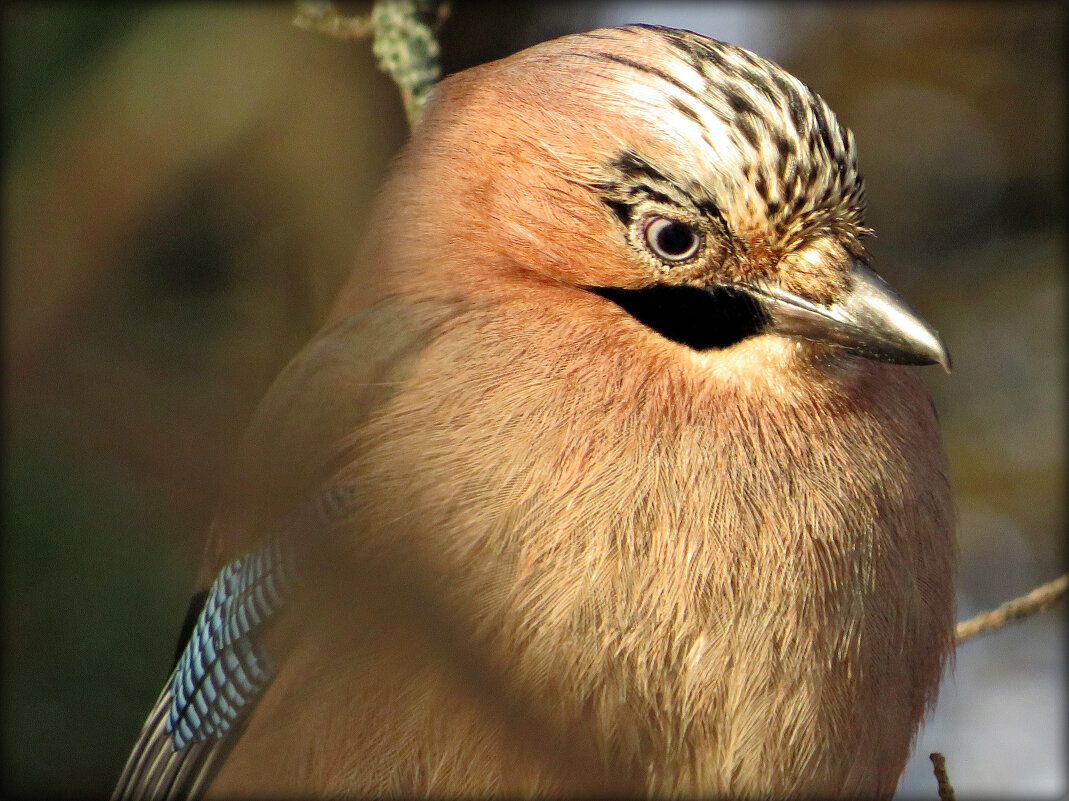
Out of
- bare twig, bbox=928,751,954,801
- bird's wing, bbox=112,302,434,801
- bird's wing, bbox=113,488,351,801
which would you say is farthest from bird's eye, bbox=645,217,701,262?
bare twig, bbox=928,751,954,801

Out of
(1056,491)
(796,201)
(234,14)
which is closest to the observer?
(796,201)

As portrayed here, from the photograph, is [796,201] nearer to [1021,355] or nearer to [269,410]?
[269,410]

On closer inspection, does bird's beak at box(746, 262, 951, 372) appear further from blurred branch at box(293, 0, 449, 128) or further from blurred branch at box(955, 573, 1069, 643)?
blurred branch at box(293, 0, 449, 128)

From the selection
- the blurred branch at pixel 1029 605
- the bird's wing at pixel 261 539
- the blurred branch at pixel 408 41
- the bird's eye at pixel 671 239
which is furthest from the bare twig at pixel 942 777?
the blurred branch at pixel 408 41

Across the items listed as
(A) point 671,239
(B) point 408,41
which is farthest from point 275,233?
(A) point 671,239

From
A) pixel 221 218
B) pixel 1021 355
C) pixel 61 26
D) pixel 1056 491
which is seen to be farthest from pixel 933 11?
pixel 61 26

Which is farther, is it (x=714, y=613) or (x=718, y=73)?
(x=718, y=73)
